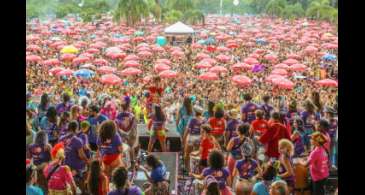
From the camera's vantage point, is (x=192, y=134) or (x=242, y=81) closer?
(x=192, y=134)

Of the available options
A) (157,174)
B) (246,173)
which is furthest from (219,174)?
(157,174)

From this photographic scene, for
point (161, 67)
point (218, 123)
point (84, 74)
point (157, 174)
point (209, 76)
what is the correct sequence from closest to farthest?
point (157, 174), point (218, 123), point (209, 76), point (84, 74), point (161, 67)

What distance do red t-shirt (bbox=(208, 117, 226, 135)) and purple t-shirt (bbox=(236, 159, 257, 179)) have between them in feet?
5.46

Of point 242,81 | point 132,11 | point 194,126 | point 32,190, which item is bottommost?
point 32,190

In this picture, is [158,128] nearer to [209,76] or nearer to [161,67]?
[209,76]

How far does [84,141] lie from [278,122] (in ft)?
8.18

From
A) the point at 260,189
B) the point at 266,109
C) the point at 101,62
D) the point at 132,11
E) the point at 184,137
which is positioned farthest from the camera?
the point at 132,11

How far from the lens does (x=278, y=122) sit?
6613 millimetres

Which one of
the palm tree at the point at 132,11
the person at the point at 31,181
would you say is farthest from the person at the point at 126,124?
the palm tree at the point at 132,11

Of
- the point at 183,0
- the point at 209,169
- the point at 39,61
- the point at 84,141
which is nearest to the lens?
the point at 209,169

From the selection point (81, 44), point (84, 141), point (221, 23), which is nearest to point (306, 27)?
Answer: point (221, 23)

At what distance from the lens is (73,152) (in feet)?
19.1

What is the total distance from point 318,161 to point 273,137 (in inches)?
34.2
